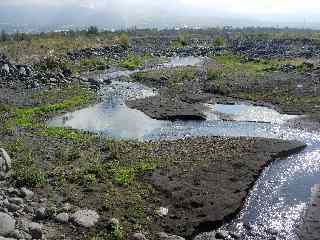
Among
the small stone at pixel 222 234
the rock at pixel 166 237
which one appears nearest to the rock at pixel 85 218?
the rock at pixel 166 237

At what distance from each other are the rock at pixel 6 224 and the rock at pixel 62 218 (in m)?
2.19

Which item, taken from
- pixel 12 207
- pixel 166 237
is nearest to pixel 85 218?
pixel 12 207

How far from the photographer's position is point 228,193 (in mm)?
26234

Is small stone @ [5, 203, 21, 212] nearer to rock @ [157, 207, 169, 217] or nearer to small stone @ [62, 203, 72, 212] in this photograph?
small stone @ [62, 203, 72, 212]

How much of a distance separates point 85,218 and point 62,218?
→ 3.28 feet

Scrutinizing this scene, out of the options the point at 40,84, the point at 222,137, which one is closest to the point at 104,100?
the point at 40,84

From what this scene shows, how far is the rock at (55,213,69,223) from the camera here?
22555 mm

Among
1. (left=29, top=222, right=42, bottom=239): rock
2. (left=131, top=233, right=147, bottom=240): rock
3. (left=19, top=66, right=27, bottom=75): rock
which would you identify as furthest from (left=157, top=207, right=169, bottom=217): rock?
(left=19, top=66, right=27, bottom=75): rock

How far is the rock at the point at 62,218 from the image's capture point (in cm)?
2255

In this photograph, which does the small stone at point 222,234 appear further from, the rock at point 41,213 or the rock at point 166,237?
the rock at point 41,213

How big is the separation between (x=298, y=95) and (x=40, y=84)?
89.3ft

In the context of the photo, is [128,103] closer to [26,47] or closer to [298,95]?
[298,95]

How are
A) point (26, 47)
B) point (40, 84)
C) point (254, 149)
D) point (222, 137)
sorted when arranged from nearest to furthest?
point (254, 149)
point (222, 137)
point (40, 84)
point (26, 47)

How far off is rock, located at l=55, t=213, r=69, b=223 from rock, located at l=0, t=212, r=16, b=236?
7.18 ft
